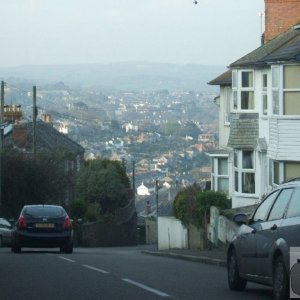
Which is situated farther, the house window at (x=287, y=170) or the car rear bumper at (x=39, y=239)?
the house window at (x=287, y=170)

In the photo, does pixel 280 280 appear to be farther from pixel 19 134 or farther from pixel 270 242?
pixel 19 134

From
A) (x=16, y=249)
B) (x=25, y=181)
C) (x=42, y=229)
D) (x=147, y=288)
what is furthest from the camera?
(x=25, y=181)

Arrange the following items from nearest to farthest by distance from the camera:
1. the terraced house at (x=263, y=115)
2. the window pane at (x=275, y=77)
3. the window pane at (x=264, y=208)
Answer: the window pane at (x=264, y=208) → the terraced house at (x=263, y=115) → the window pane at (x=275, y=77)

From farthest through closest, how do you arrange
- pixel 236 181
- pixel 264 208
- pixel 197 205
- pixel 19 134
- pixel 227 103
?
pixel 19 134, pixel 227 103, pixel 197 205, pixel 236 181, pixel 264 208

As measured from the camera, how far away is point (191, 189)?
42969mm

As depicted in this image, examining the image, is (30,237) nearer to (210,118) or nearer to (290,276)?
(290,276)

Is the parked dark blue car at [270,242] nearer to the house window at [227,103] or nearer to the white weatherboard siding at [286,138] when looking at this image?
the white weatherboard siding at [286,138]

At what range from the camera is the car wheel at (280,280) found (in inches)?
497

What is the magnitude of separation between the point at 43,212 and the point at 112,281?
1149 cm

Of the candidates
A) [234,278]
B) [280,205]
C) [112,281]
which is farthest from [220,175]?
[280,205]

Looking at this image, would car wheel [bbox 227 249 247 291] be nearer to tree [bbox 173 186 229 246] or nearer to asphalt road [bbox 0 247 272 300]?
asphalt road [bbox 0 247 272 300]

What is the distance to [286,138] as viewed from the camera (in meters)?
30.9

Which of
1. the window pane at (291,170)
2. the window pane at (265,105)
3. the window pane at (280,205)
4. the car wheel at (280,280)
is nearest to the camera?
the car wheel at (280,280)

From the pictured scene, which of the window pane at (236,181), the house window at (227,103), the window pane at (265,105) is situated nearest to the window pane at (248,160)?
the window pane at (236,181)
